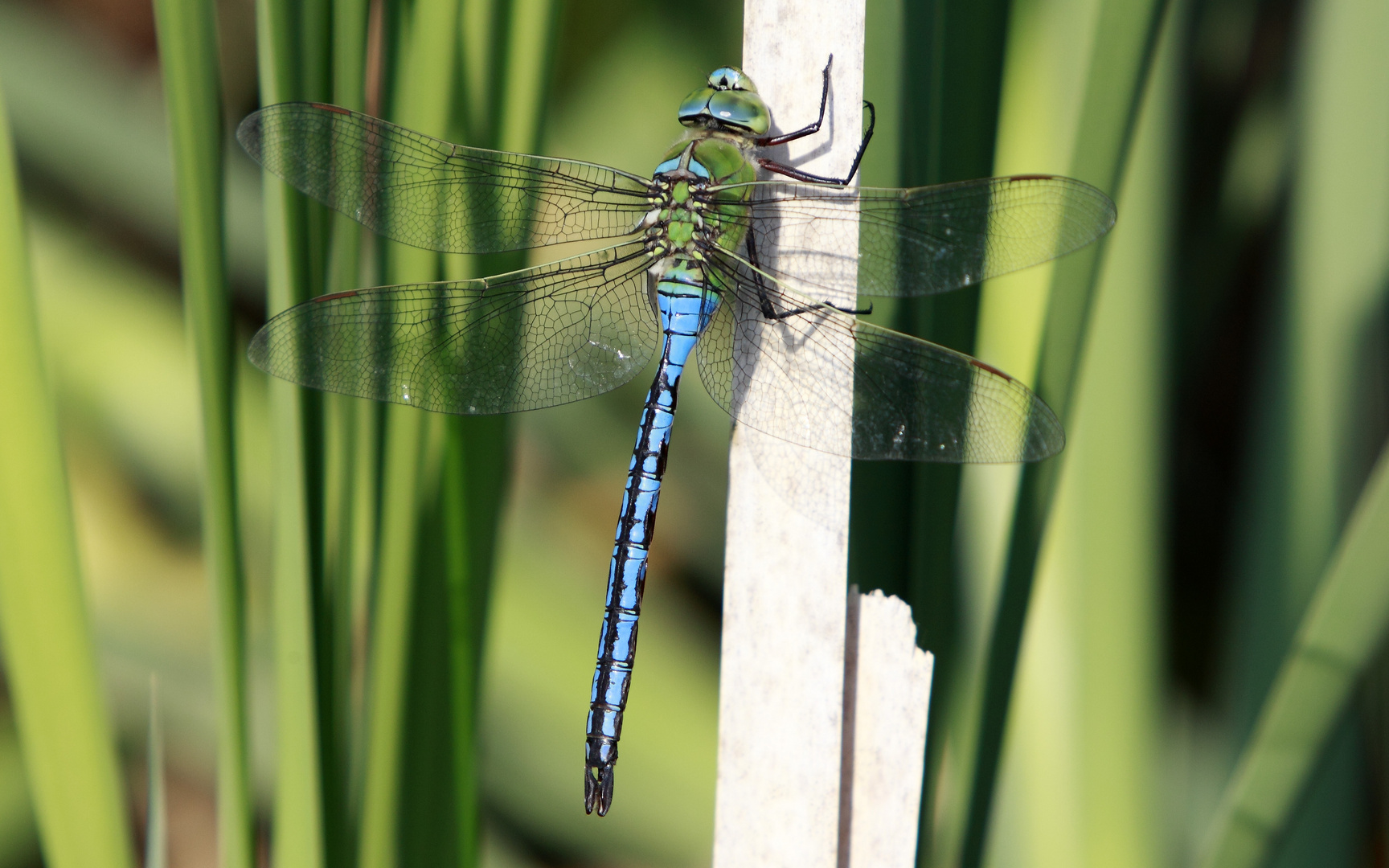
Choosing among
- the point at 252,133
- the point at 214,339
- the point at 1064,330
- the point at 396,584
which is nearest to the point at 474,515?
the point at 396,584

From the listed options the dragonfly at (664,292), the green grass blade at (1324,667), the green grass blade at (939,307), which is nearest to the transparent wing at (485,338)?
the dragonfly at (664,292)

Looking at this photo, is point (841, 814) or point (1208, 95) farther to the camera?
point (1208, 95)

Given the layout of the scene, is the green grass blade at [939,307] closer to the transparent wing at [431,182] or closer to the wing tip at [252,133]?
the transparent wing at [431,182]

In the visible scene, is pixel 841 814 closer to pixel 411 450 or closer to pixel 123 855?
pixel 411 450

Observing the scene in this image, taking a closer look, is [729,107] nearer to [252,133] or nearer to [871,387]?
[871,387]

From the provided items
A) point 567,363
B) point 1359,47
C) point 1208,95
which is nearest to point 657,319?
point 567,363

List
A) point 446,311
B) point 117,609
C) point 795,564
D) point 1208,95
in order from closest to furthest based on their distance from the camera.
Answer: point 795,564, point 446,311, point 117,609, point 1208,95
